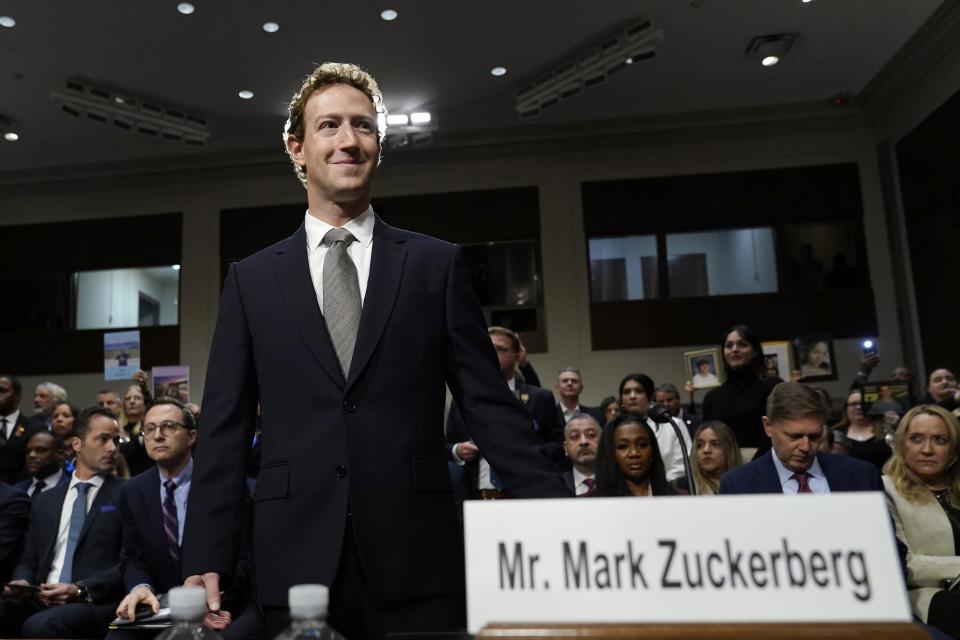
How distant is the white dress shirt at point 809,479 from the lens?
309 cm

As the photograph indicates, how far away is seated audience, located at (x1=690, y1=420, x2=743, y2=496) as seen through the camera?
159 inches

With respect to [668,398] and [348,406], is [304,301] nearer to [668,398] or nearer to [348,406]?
[348,406]

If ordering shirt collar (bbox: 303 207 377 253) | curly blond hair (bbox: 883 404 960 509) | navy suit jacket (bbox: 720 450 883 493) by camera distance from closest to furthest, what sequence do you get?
shirt collar (bbox: 303 207 377 253), navy suit jacket (bbox: 720 450 883 493), curly blond hair (bbox: 883 404 960 509)

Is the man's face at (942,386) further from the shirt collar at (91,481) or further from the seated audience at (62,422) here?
the seated audience at (62,422)

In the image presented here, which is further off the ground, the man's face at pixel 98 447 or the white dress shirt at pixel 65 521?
the man's face at pixel 98 447

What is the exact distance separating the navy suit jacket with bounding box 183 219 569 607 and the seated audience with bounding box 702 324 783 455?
3.30 meters

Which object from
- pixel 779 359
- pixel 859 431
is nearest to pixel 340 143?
pixel 859 431

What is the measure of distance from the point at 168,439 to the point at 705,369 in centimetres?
444

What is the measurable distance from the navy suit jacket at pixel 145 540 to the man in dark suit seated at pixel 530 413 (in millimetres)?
1517

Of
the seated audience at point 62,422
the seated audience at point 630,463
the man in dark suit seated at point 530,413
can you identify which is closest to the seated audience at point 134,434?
the seated audience at point 62,422

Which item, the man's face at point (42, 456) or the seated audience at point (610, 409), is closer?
the man's face at point (42, 456)

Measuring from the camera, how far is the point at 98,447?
13.5 ft

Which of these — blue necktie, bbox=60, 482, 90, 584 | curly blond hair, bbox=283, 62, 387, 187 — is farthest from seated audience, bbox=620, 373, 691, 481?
curly blond hair, bbox=283, 62, 387, 187

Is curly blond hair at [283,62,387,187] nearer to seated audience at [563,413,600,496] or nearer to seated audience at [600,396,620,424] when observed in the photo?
seated audience at [563,413,600,496]
